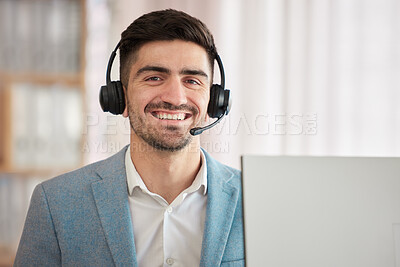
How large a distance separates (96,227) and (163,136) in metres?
0.29

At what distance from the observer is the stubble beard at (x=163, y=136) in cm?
107

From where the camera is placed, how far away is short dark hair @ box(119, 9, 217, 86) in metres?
1.08

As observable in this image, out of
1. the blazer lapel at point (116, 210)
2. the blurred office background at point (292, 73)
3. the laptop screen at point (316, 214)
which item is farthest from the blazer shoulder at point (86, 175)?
the blurred office background at point (292, 73)

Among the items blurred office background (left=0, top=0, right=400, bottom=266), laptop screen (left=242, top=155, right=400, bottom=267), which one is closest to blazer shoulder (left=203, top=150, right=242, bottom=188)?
laptop screen (left=242, top=155, right=400, bottom=267)

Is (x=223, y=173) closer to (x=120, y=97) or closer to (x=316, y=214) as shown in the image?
(x=120, y=97)

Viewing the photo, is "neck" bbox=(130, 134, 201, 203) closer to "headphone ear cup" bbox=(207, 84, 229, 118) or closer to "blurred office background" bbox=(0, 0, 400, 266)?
"headphone ear cup" bbox=(207, 84, 229, 118)

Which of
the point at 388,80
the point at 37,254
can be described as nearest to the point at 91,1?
the point at 37,254

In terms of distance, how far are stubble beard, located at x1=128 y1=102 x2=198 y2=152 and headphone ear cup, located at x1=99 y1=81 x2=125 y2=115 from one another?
0.07 m

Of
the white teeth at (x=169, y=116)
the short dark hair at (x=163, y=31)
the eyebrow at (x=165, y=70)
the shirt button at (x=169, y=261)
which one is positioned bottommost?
the shirt button at (x=169, y=261)

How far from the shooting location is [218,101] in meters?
1.13

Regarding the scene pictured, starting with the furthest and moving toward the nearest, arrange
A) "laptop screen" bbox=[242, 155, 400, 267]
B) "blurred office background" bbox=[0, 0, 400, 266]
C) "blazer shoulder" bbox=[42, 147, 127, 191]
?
"blurred office background" bbox=[0, 0, 400, 266] < "blazer shoulder" bbox=[42, 147, 127, 191] < "laptop screen" bbox=[242, 155, 400, 267]

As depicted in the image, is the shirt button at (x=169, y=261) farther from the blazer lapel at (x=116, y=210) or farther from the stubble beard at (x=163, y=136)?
the stubble beard at (x=163, y=136)

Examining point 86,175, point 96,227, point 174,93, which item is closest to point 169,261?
point 96,227

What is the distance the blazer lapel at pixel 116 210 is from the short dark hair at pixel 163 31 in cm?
31
